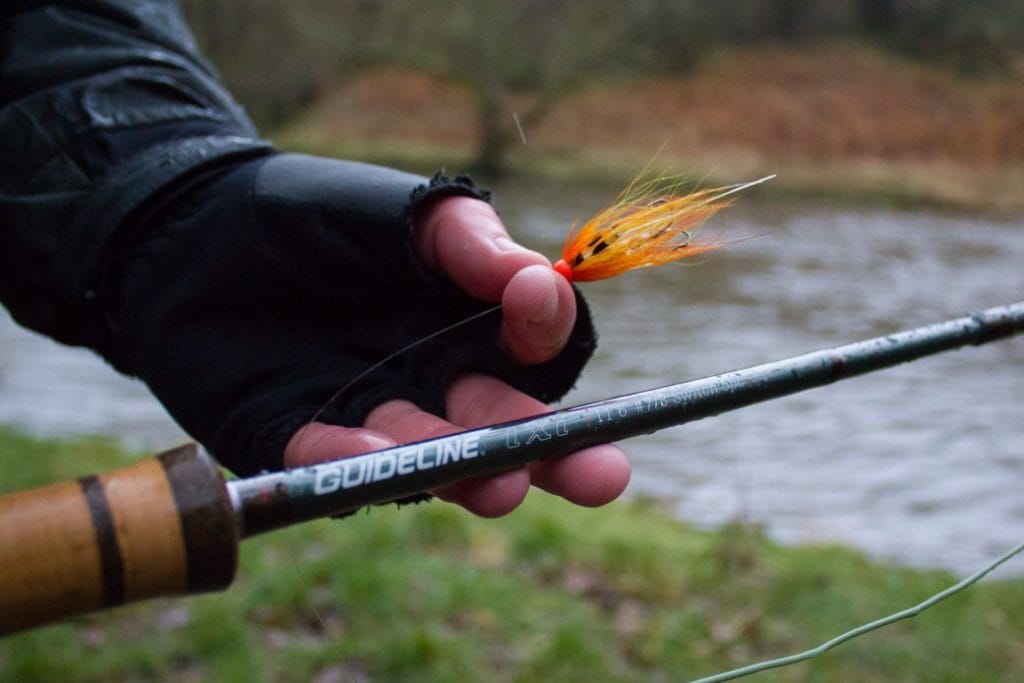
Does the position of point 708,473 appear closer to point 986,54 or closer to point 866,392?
point 866,392

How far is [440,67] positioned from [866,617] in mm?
20081

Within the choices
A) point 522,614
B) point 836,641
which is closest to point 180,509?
point 836,641

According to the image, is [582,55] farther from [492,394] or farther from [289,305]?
[492,394]

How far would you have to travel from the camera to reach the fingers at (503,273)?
1.53 meters

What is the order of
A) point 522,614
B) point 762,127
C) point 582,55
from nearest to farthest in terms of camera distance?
point 522,614 → point 582,55 → point 762,127

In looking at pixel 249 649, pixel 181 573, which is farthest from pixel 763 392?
pixel 249 649

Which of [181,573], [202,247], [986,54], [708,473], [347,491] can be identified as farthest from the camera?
[986,54]

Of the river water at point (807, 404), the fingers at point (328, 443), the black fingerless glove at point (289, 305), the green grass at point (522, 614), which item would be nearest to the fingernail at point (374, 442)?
the fingers at point (328, 443)

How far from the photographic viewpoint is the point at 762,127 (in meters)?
23.5

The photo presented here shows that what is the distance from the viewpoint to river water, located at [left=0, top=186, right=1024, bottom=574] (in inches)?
254

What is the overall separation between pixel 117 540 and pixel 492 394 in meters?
0.76

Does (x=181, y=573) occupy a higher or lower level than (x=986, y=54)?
higher

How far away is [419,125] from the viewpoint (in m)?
23.3

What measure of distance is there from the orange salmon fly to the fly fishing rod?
37 cm
